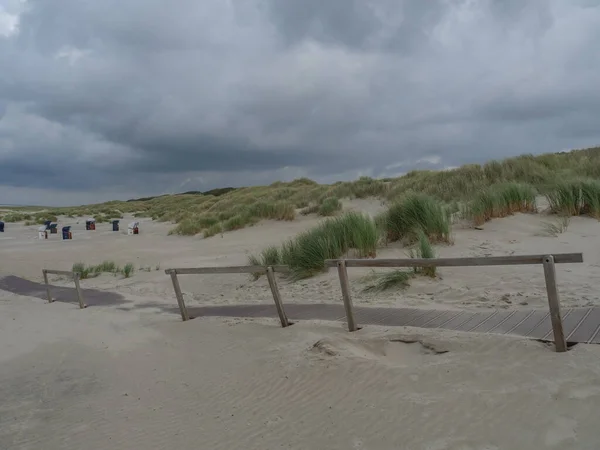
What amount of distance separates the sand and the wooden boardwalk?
364 mm

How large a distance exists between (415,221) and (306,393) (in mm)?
7631

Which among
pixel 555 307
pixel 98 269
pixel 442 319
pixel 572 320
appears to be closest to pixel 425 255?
pixel 442 319

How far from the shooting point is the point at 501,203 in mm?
12633

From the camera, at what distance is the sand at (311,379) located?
390 centimetres

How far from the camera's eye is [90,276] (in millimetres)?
16562

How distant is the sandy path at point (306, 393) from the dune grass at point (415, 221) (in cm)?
534

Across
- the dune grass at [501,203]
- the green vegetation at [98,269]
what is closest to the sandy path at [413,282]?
the dune grass at [501,203]

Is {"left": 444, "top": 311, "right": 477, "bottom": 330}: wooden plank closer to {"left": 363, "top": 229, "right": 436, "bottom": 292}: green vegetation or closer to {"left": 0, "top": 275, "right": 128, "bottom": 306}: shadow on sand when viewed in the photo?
{"left": 363, "top": 229, "right": 436, "bottom": 292}: green vegetation

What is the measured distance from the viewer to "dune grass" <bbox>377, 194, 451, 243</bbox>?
11.4m

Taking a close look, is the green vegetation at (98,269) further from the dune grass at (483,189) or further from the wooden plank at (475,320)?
the wooden plank at (475,320)

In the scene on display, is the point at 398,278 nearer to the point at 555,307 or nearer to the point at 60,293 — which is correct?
the point at 555,307

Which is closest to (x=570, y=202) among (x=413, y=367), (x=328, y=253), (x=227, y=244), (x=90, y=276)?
(x=328, y=253)

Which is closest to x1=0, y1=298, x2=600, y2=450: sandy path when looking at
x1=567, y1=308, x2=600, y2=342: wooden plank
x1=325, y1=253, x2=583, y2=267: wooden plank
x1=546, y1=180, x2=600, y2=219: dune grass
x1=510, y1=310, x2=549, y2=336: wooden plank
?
x1=567, y1=308, x2=600, y2=342: wooden plank

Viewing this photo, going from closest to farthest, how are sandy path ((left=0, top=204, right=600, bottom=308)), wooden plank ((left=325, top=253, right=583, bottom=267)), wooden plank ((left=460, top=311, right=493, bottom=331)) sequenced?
wooden plank ((left=325, top=253, right=583, bottom=267)) < wooden plank ((left=460, top=311, right=493, bottom=331)) < sandy path ((left=0, top=204, right=600, bottom=308))
